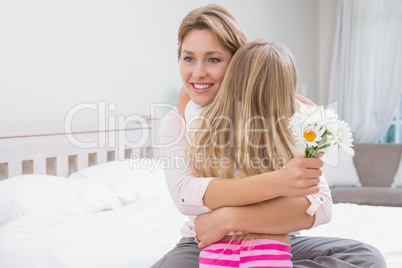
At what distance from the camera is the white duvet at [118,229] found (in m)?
1.42

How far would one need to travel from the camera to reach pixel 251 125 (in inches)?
40.4

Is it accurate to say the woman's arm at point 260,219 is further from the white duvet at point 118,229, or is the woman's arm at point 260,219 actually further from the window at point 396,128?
the window at point 396,128

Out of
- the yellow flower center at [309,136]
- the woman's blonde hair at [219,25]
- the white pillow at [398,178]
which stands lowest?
the white pillow at [398,178]

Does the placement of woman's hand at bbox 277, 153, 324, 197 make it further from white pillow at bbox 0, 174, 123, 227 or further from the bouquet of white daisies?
white pillow at bbox 0, 174, 123, 227

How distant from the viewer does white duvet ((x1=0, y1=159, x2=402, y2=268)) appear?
1419 mm

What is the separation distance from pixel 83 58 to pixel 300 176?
1.79 metres

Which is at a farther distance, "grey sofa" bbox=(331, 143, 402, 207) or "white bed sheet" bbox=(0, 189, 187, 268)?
"grey sofa" bbox=(331, 143, 402, 207)

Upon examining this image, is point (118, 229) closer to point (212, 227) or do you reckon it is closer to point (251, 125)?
point (212, 227)

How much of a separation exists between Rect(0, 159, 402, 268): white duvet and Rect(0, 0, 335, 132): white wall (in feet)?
1.40

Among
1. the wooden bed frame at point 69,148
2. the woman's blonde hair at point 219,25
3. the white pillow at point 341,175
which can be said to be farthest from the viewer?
the white pillow at point 341,175

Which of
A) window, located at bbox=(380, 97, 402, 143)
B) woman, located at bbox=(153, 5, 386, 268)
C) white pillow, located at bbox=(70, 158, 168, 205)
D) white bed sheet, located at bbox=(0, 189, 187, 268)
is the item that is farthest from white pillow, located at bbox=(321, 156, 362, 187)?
woman, located at bbox=(153, 5, 386, 268)

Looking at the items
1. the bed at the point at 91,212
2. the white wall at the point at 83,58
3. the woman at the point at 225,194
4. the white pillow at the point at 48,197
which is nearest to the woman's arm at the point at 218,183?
the woman at the point at 225,194

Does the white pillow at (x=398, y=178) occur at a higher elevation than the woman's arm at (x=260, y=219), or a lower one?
lower

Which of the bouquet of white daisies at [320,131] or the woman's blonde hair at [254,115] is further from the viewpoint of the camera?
the woman's blonde hair at [254,115]
